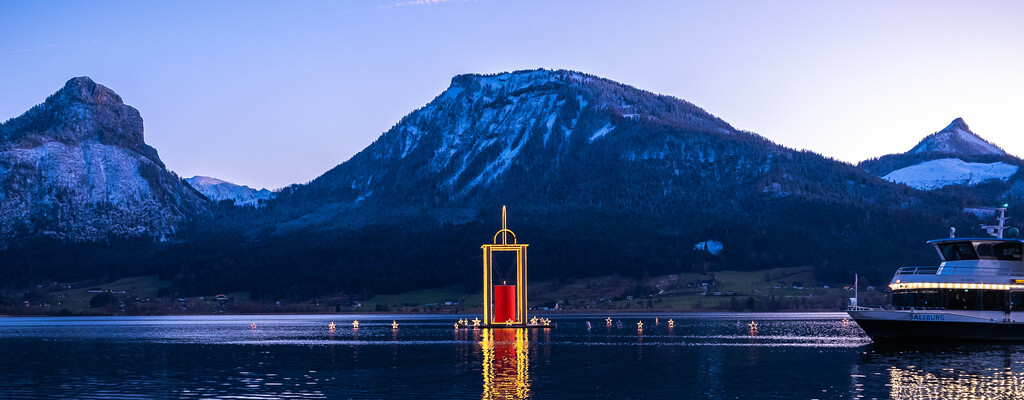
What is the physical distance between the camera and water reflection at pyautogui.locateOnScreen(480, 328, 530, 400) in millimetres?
80812

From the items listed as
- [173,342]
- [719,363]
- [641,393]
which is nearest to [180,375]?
[641,393]

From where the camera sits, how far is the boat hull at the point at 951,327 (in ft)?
408

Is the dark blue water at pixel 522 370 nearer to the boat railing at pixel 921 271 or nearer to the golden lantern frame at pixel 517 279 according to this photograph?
the boat railing at pixel 921 271

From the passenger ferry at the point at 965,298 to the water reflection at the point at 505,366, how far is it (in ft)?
133

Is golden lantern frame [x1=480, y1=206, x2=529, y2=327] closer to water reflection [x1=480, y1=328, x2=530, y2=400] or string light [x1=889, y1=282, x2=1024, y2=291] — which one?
water reflection [x1=480, y1=328, x2=530, y2=400]

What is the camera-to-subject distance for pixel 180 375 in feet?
321

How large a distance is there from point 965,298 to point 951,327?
155 inches

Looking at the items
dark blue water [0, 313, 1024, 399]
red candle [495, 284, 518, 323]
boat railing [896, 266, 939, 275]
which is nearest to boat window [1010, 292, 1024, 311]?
dark blue water [0, 313, 1024, 399]

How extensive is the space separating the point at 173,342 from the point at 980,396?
119677 millimetres

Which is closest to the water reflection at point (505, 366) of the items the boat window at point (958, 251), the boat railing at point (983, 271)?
the boat railing at point (983, 271)

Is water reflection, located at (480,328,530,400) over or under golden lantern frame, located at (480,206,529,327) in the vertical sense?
under

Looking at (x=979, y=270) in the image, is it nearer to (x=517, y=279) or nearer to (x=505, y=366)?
(x=505, y=366)

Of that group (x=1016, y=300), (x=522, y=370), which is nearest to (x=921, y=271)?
(x=1016, y=300)

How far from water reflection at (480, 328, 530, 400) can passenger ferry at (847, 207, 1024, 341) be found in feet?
133
